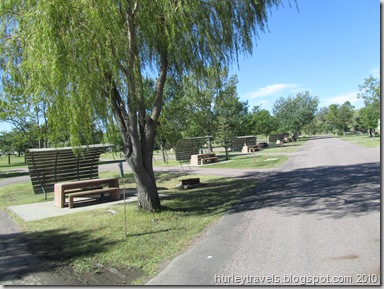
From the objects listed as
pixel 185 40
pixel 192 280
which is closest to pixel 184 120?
pixel 185 40

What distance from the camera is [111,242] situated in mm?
6348

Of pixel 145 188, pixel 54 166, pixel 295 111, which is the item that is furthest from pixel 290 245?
pixel 295 111

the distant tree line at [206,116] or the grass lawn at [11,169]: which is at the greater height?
the distant tree line at [206,116]

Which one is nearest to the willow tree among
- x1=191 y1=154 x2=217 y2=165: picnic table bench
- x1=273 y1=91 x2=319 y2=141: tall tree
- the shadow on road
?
the shadow on road

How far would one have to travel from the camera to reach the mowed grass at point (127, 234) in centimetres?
542

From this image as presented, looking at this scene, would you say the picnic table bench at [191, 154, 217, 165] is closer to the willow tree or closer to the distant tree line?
the distant tree line

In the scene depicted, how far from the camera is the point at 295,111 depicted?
224 feet

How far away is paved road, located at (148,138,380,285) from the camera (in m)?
4.20

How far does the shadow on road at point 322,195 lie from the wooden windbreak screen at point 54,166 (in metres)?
6.59

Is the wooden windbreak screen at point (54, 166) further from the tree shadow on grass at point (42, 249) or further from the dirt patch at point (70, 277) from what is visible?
the dirt patch at point (70, 277)

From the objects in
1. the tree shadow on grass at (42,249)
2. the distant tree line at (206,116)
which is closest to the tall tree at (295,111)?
the distant tree line at (206,116)

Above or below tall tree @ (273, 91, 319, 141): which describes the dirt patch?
below

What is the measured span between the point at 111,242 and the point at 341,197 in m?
6.01

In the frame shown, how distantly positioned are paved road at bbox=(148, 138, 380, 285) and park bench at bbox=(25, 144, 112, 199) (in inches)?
308
